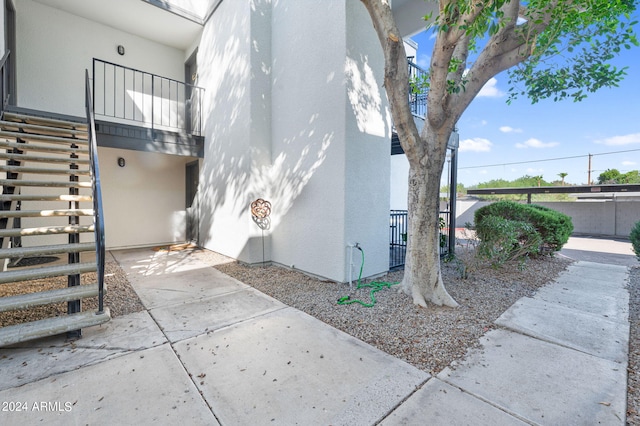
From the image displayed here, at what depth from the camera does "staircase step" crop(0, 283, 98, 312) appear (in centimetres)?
258

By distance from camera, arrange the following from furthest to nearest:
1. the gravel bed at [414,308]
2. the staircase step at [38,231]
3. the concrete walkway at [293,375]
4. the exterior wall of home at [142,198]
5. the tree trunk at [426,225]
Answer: the exterior wall of home at [142,198], the tree trunk at [426,225], the staircase step at [38,231], the gravel bed at [414,308], the concrete walkway at [293,375]

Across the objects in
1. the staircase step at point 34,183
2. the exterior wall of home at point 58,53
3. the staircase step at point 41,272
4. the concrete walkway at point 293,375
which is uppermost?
the exterior wall of home at point 58,53

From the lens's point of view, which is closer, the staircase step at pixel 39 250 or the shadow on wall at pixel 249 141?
the staircase step at pixel 39 250

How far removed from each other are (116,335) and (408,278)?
3.51 m

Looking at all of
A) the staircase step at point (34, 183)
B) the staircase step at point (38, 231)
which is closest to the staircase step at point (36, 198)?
the staircase step at point (34, 183)

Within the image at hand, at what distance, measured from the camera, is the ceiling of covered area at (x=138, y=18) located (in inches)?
261

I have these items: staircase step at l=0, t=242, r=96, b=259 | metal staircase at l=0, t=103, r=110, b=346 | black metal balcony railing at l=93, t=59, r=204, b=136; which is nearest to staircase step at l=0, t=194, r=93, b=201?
metal staircase at l=0, t=103, r=110, b=346

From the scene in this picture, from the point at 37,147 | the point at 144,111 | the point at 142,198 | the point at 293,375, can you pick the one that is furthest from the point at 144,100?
the point at 293,375

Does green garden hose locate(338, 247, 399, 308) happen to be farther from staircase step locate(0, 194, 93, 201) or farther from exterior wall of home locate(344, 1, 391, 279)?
staircase step locate(0, 194, 93, 201)

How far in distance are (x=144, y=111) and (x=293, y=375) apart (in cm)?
843

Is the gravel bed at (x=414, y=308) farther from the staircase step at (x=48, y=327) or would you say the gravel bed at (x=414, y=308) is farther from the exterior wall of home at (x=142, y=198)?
the exterior wall of home at (x=142, y=198)

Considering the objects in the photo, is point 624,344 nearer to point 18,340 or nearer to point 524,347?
point 524,347

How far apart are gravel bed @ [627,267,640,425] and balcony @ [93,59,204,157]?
25.9 ft

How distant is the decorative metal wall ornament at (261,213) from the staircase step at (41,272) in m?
2.89
